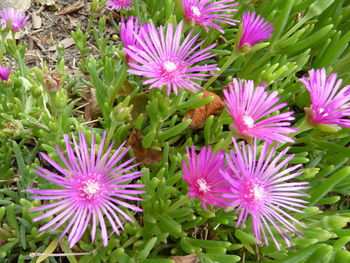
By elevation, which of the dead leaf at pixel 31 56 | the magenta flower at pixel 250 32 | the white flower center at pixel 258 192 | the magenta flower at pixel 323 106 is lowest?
the white flower center at pixel 258 192

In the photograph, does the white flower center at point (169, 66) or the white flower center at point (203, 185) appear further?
the white flower center at point (169, 66)

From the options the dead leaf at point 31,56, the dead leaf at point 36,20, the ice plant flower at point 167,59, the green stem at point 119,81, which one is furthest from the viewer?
the dead leaf at point 36,20

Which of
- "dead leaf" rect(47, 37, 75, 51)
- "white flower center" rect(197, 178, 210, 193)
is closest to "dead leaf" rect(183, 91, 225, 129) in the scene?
"white flower center" rect(197, 178, 210, 193)

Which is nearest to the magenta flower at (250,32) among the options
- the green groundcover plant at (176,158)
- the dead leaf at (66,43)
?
the green groundcover plant at (176,158)

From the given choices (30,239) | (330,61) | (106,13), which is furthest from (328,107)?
(106,13)

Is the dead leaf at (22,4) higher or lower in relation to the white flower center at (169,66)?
higher

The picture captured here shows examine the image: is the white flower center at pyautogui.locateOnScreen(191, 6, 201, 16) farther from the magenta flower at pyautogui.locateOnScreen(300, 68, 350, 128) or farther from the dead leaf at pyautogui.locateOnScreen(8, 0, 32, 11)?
the dead leaf at pyautogui.locateOnScreen(8, 0, 32, 11)

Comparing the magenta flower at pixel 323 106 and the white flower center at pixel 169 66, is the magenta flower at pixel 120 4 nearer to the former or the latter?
the white flower center at pixel 169 66

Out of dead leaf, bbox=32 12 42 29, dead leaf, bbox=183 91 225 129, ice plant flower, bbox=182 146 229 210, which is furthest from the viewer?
→ dead leaf, bbox=32 12 42 29
